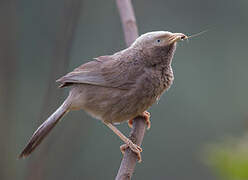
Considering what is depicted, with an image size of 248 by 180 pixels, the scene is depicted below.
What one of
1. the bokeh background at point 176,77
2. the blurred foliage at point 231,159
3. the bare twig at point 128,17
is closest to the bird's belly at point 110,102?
the bare twig at point 128,17

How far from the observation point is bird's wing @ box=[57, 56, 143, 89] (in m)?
3.71

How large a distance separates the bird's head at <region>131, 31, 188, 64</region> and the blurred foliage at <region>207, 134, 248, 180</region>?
1607 millimetres

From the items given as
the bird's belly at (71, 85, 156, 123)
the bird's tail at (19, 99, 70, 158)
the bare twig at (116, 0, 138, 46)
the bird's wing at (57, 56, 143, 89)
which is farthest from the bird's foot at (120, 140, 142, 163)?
the bare twig at (116, 0, 138, 46)

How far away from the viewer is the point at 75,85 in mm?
3914

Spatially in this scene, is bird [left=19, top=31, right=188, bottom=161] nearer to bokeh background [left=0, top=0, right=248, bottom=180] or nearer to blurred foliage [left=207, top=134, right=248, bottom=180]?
blurred foliage [left=207, top=134, right=248, bottom=180]

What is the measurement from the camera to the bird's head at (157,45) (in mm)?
3588

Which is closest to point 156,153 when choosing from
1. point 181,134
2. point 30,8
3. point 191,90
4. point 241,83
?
point 181,134

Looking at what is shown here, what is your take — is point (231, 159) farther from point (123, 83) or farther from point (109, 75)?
point (109, 75)

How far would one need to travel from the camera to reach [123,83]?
147 inches

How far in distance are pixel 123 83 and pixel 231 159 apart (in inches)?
74.0

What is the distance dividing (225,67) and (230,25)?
31.5 inches

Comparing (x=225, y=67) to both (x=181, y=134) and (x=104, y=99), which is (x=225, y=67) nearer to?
(x=181, y=134)

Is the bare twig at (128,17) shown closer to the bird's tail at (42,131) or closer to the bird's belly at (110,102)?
the bird's belly at (110,102)

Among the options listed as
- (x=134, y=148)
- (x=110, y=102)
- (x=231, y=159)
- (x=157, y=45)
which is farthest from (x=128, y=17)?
(x=231, y=159)
